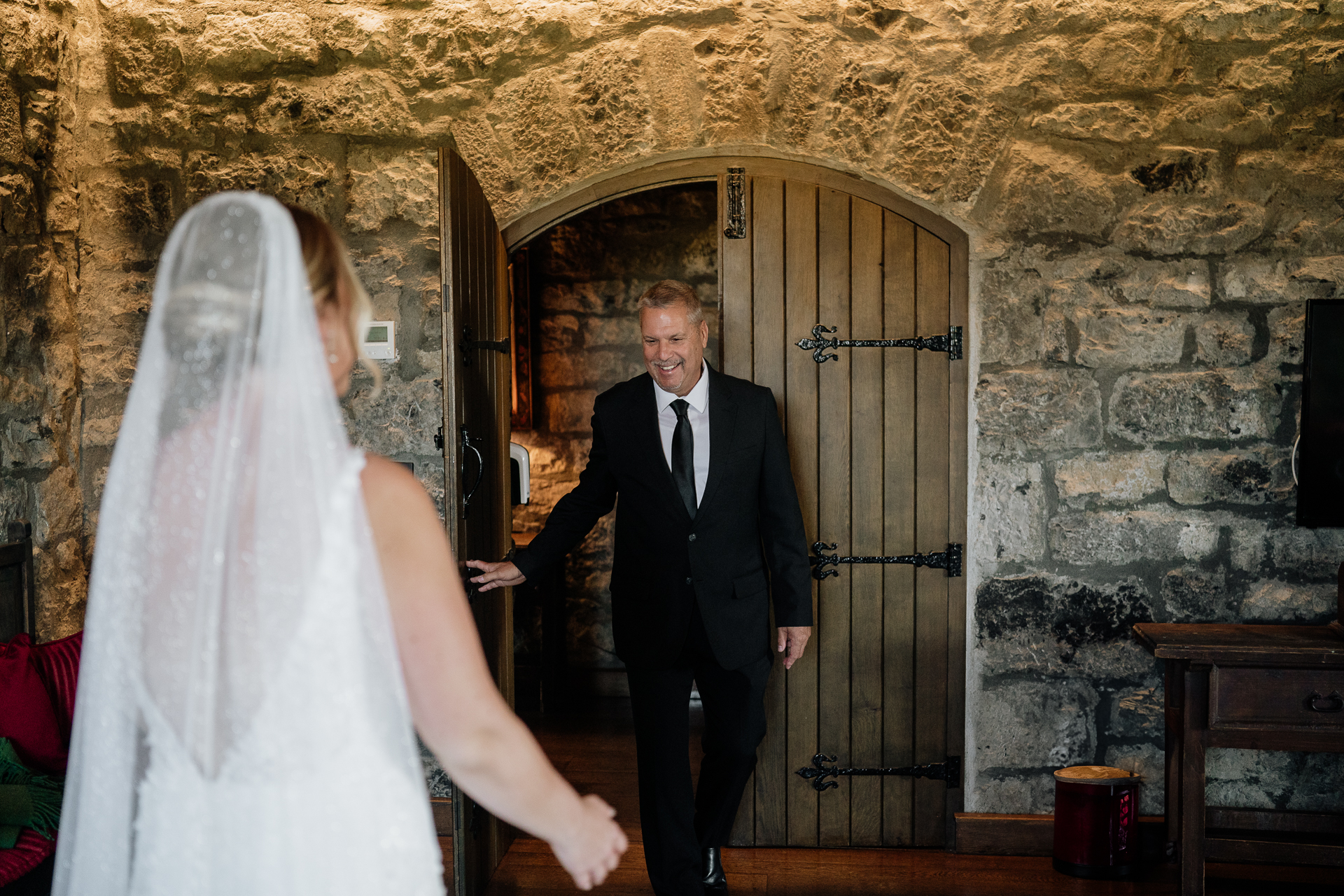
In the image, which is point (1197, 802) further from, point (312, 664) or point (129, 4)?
point (129, 4)

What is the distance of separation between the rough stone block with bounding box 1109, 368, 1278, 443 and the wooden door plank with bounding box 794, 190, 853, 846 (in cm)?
86

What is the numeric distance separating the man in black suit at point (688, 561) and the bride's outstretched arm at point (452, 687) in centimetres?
141

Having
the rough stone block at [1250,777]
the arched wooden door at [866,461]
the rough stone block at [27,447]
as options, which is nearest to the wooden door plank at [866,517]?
the arched wooden door at [866,461]

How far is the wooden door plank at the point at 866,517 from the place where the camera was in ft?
10.4

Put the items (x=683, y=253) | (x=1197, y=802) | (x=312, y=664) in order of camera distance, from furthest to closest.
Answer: (x=683, y=253), (x=1197, y=802), (x=312, y=664)

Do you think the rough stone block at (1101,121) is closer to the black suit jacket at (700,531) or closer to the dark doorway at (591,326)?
the black suit jacket at (700,531)

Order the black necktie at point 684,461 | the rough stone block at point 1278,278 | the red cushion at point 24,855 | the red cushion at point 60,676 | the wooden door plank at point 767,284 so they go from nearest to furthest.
→ 1. the red cushion at point 24,855
2. the red cushion at point 60,676
3. the black necktie at point 684,461
4. the rough stone block at point 1278,278
5. the wooden door plank at point 767,284

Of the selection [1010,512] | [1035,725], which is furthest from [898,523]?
[1035,725]

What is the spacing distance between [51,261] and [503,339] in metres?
1.44

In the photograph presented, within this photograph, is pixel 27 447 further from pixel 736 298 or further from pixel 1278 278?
pixel 1278 278

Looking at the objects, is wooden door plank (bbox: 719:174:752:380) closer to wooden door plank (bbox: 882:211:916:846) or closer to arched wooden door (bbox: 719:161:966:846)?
arched wooden door (bbox: 719:161:966:846)

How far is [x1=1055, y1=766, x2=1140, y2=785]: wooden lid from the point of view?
2918 millimetres

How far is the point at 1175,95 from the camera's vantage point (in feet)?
9.87

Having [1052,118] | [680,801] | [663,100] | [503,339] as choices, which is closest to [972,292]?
[1052,118]
